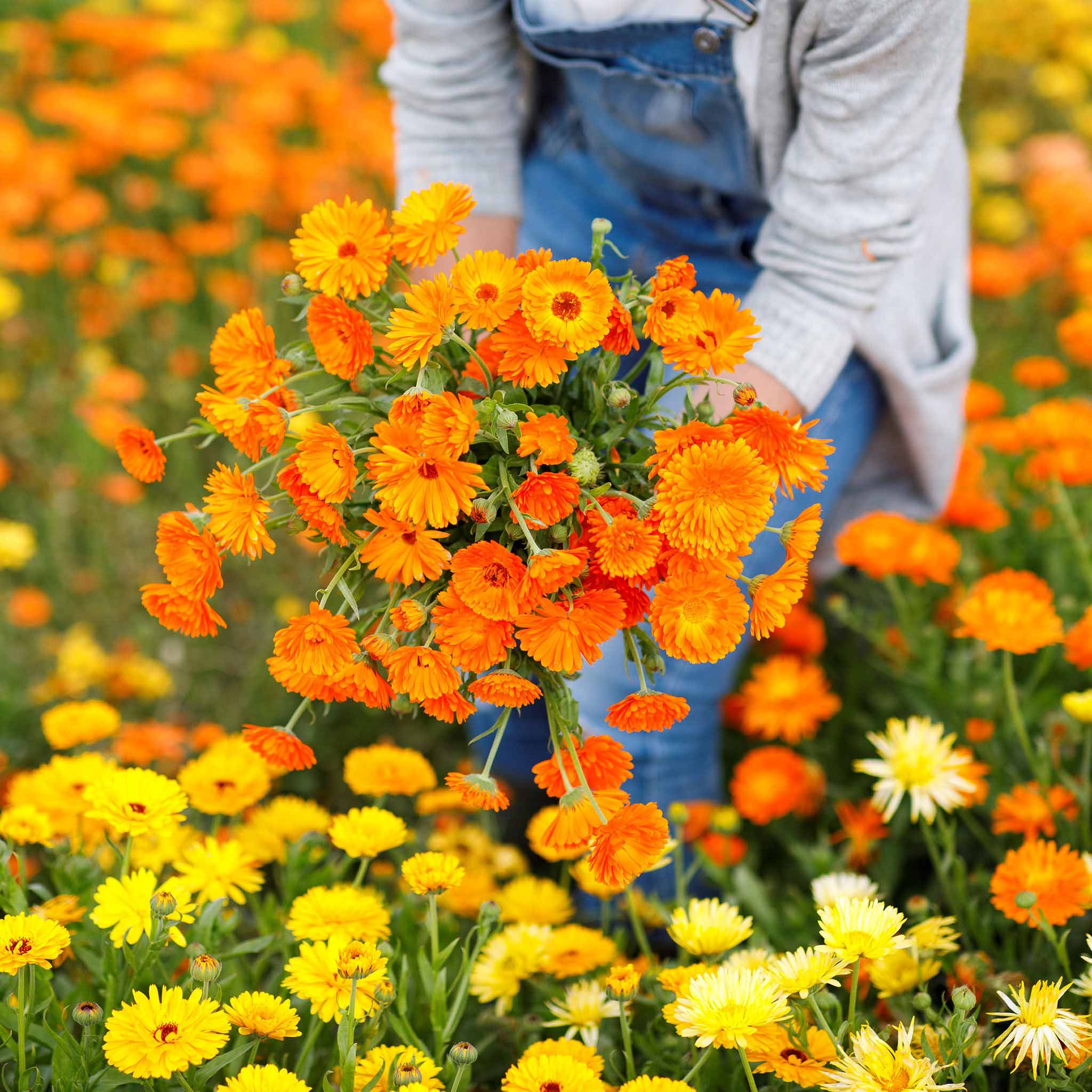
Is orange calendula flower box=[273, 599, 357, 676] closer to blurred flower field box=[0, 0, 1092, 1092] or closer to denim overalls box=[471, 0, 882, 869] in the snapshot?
blurred flower field box=[0, 0, 1092, 1092]

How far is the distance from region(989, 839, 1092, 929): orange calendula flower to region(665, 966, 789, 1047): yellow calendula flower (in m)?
0.27

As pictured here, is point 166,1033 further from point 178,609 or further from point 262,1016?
point 178,609

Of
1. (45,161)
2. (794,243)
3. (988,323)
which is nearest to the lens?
(794,243)

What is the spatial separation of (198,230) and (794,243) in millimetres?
1496

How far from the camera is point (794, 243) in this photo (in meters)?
1.06

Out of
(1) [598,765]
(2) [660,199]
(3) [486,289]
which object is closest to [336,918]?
(1) [598,765]

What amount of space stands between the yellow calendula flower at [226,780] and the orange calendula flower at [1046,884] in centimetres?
66

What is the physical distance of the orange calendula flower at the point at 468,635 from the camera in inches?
28.9

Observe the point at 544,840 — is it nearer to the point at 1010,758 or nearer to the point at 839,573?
the point at 1010,758

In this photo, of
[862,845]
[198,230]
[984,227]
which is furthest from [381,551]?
[984,227]

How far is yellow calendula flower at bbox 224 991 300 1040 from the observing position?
32.0 inches

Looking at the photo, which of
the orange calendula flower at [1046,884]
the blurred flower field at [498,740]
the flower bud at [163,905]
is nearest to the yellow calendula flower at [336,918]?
the blurred flower field at [498,740]

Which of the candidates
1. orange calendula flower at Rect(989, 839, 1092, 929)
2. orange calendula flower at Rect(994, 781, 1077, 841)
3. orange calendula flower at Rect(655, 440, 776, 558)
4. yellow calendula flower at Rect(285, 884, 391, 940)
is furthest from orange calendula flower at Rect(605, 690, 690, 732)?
orange calendula flower at Rect(994, 781, 1077, 841)

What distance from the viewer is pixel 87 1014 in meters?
0.81
